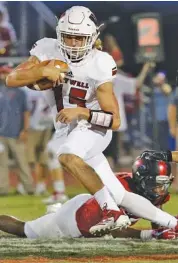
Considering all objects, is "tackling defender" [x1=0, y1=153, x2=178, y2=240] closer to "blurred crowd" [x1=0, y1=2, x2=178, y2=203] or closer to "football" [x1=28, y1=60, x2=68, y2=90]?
"football" [x1=28, y1=60, x2=68, y2=90]

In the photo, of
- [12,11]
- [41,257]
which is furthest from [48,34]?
[41,257]

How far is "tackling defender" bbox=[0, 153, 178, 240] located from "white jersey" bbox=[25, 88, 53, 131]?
3.41 meters

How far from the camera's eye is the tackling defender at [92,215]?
195 inches

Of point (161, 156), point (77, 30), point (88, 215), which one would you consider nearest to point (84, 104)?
point (77, 30)

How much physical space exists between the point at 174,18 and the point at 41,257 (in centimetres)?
586

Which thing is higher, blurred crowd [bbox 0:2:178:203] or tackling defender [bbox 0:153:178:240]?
tackling defender [bbox 0:153:178:240]

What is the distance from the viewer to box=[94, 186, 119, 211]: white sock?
4707 millimetres

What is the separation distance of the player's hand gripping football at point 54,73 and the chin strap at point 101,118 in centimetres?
26

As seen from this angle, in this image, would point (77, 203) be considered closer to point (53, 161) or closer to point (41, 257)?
point (41, 257)

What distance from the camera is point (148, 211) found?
16.0 ft

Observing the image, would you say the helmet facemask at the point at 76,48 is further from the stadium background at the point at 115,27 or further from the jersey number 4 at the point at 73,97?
the stadium background at the point at 115,27

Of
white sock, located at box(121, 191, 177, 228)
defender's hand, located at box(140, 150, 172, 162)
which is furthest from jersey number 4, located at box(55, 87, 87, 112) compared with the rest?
white sock, located at box(121, 191, 177, 228)

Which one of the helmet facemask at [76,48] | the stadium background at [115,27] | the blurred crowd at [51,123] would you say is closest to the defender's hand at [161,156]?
the helmet facemask at [76,48]

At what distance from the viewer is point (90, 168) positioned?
4805 mm
